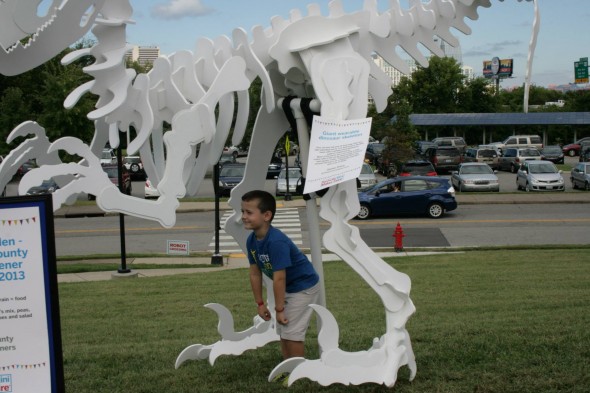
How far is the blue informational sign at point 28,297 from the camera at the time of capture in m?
4.54

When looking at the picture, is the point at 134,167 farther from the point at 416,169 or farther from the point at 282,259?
the point at 282,259

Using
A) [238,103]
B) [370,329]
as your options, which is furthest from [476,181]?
[238,103]

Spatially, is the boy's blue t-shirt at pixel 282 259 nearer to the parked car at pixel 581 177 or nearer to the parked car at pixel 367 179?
the parked car at pixel 367 179

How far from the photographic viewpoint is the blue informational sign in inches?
179

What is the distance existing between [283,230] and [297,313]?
17.3 metres

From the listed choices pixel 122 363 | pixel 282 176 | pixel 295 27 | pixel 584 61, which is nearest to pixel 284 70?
pixel 295 27

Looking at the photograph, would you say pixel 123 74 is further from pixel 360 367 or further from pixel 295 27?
pixel 360 367

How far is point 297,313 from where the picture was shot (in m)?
6.23

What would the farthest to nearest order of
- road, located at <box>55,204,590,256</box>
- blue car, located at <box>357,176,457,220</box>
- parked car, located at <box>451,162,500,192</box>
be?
parked car, located at <box>451,162,500,192</box>
blue car, located at <box>357,176,457,220</box>
road, located at <box>55,204,590,256</box>

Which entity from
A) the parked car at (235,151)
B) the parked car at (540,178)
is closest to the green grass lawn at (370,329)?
the parked car at (540,178)

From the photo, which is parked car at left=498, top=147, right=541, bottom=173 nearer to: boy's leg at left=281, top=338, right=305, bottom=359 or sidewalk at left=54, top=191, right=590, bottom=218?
sidewalk at left=54, top=191, right=590, bottom=218

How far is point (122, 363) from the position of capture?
7062mm

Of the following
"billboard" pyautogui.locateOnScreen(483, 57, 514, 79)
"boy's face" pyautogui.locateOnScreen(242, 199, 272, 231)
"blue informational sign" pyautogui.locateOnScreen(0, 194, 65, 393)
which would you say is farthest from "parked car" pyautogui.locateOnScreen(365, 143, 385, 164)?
"billboard" pyautogui.locateOnScreen(483, 57, 514, 79)

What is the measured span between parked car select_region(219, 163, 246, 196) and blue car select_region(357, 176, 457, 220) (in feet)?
25.8
